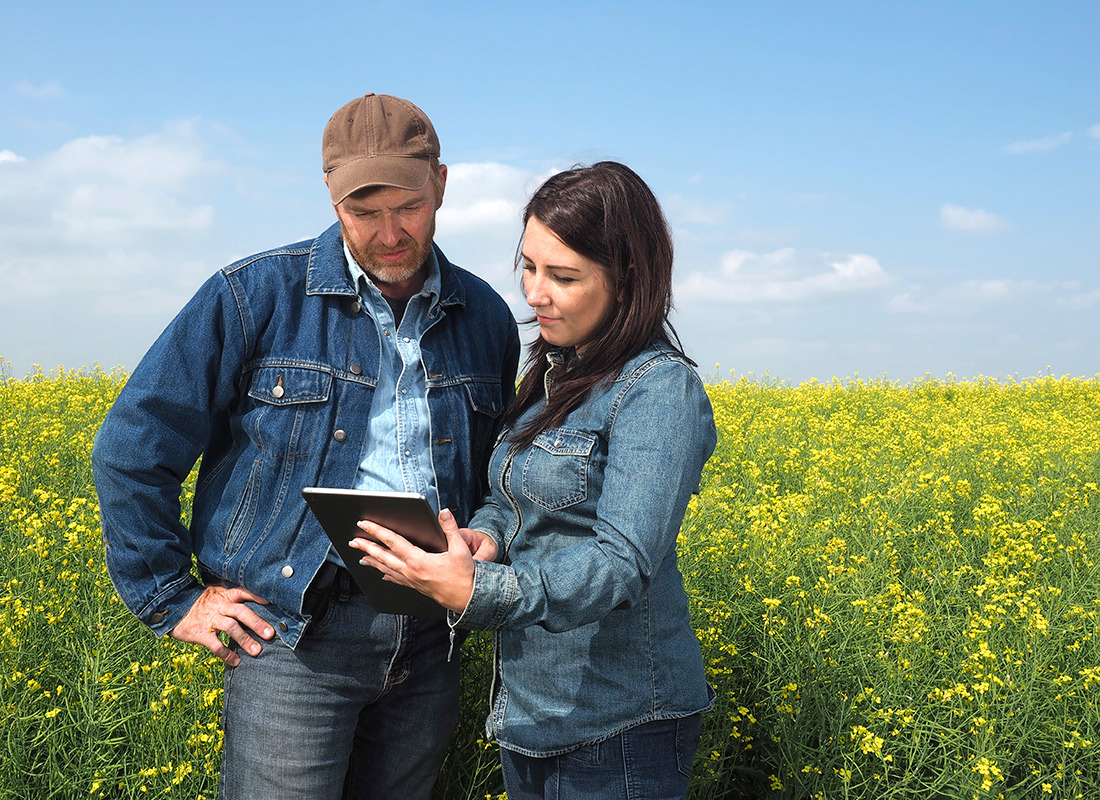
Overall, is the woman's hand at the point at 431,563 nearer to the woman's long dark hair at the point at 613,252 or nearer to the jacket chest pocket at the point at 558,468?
the jacket chest pocket at the point at 558,468

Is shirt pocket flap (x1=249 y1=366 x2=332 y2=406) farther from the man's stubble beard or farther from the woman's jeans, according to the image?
the woman's jeans

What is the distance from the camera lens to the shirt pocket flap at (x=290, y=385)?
2.01m

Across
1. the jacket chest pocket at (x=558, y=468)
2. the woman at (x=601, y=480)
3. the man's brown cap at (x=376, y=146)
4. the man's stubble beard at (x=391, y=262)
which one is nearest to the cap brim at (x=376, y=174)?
the man's brown cap at (x=376, y=146)

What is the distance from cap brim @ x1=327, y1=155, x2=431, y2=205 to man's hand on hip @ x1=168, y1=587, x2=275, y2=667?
0.97m

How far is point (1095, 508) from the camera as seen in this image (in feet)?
17.3

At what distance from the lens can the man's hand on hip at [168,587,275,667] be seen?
1986 mm

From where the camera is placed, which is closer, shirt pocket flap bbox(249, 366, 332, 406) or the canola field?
shirt pocket flap bbox(249, 366, 332, 406)

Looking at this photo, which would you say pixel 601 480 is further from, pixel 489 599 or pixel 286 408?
pixel 286 408

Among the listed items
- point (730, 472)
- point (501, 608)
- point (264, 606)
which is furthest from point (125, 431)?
point (730, 472)

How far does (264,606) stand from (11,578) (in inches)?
79.4

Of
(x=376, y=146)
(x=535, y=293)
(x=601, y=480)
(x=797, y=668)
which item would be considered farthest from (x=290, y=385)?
(x=797, y=668)

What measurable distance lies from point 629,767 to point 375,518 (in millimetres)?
708

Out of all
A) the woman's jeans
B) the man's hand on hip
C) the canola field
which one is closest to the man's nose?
the man's hand on hip

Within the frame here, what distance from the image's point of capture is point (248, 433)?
2.02m
